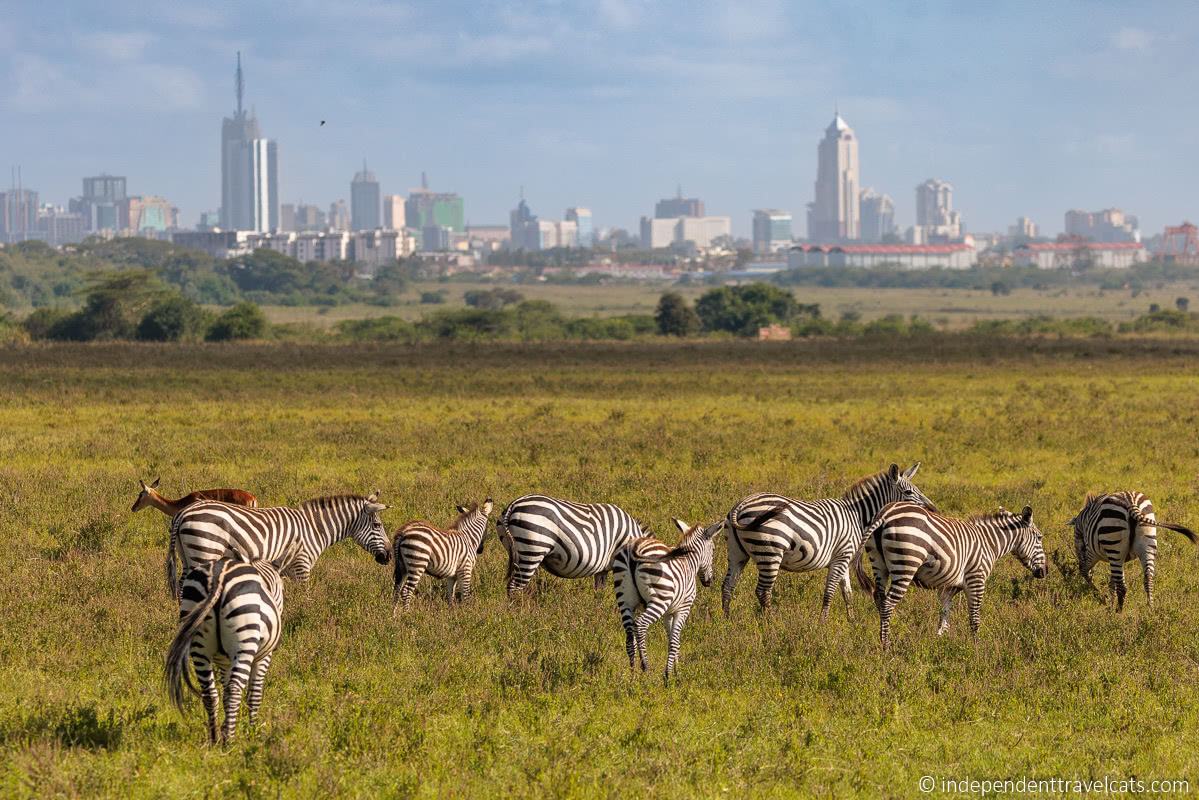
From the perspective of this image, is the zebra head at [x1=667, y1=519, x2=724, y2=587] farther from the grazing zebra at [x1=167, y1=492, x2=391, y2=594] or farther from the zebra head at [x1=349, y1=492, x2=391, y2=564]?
the grazing zebra at [x1=167, y1=492, x2=391, y2=594]

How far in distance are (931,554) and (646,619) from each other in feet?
9.72

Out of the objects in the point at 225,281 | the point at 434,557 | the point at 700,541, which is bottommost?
the point at 434,557

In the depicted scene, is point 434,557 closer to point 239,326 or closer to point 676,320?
point 239,326

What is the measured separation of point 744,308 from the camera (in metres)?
93.3

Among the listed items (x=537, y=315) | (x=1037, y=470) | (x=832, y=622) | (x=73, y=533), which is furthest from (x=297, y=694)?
(x=537, y=315)

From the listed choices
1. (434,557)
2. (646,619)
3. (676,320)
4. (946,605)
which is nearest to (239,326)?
(676,320)

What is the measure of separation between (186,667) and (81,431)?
23.2m

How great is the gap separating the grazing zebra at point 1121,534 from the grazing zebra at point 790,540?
2.62m

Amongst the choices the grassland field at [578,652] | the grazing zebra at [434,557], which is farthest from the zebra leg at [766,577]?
the grazing zebra at [434,557]

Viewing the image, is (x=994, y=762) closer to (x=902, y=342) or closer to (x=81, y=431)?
(x=81, y=431)

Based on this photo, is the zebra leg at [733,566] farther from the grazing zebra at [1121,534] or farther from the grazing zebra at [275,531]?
the grazing zebra at [1121,534]

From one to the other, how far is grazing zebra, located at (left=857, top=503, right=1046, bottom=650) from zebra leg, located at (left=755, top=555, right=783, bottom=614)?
895 mm

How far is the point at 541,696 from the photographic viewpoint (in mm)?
11297

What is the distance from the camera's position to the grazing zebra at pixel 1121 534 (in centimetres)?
1456
